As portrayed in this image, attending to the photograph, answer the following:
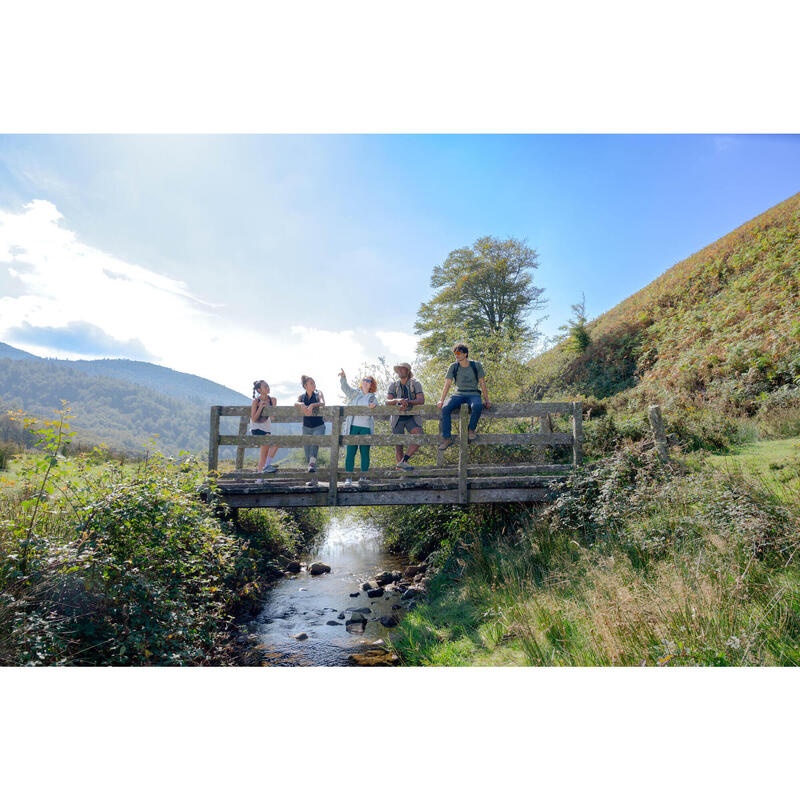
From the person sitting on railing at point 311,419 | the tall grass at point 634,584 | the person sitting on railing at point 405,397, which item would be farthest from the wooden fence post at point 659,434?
the person sitting on railing at point 311,419

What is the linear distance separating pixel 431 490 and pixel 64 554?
4.96 meters

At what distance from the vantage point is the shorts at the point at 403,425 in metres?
7.90

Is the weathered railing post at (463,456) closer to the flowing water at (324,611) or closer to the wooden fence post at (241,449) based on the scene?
the flowing water at (324,611)

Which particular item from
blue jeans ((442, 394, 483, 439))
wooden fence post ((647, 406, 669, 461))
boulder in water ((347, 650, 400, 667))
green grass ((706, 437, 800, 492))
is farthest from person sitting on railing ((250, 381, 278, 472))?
green grass ((706, 437, 800, 492))

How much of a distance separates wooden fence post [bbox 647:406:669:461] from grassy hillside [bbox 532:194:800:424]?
4.65 meters

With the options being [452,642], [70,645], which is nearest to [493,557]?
[452,642]

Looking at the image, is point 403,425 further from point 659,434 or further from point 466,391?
point 659,434

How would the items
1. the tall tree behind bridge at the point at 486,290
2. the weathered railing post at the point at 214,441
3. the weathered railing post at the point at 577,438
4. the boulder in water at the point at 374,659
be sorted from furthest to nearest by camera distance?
the tall tree behind bridge at the point at 486,290, the weathered railing post at the point at 214,441, the weathered railing post at the point at 577,438, the boulder in water at the point at 374,659

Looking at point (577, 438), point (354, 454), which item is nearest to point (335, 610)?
point (354, 454)

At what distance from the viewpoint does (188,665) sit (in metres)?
4.56

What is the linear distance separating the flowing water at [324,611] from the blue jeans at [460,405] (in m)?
3.34

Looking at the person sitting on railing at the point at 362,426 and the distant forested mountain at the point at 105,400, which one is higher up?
the distant forested mountain at the point at 105,400

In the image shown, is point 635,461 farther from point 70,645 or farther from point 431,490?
point 70,645

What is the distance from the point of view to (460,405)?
755cm
